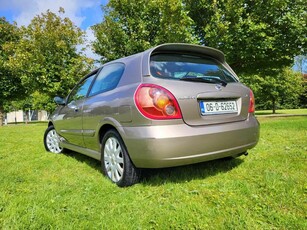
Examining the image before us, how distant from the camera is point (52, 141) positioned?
18.6 feet

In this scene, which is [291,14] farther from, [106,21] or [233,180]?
[233,180]

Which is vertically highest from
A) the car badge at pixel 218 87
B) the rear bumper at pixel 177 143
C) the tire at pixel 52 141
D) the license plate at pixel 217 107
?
the car badge at pixel 218 87

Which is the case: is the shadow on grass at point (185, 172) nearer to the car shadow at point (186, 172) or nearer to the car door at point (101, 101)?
the car shadow at point (186, 172)

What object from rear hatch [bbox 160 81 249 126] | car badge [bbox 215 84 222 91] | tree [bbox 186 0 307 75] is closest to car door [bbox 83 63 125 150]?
rear hatch [bbox 160 81 249 126]

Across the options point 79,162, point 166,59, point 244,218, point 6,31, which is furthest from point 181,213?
point 6,31

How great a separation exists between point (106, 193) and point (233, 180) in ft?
4.82

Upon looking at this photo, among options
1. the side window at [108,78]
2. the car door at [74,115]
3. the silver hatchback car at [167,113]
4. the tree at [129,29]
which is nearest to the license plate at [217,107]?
the silver hatchback car at [167,113]

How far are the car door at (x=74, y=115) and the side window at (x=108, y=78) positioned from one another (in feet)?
1.06

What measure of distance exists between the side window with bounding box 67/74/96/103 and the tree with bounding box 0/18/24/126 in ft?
59.3

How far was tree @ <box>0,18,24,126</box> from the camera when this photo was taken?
20.7 metres

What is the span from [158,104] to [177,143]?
0.44m

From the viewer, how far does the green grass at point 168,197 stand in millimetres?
2162

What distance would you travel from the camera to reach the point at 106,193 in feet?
9.40

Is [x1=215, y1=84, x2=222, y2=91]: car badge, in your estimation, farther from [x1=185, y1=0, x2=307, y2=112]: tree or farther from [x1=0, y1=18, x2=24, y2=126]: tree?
[x1=0, y1=18, x2=24, y2=126]: tree
